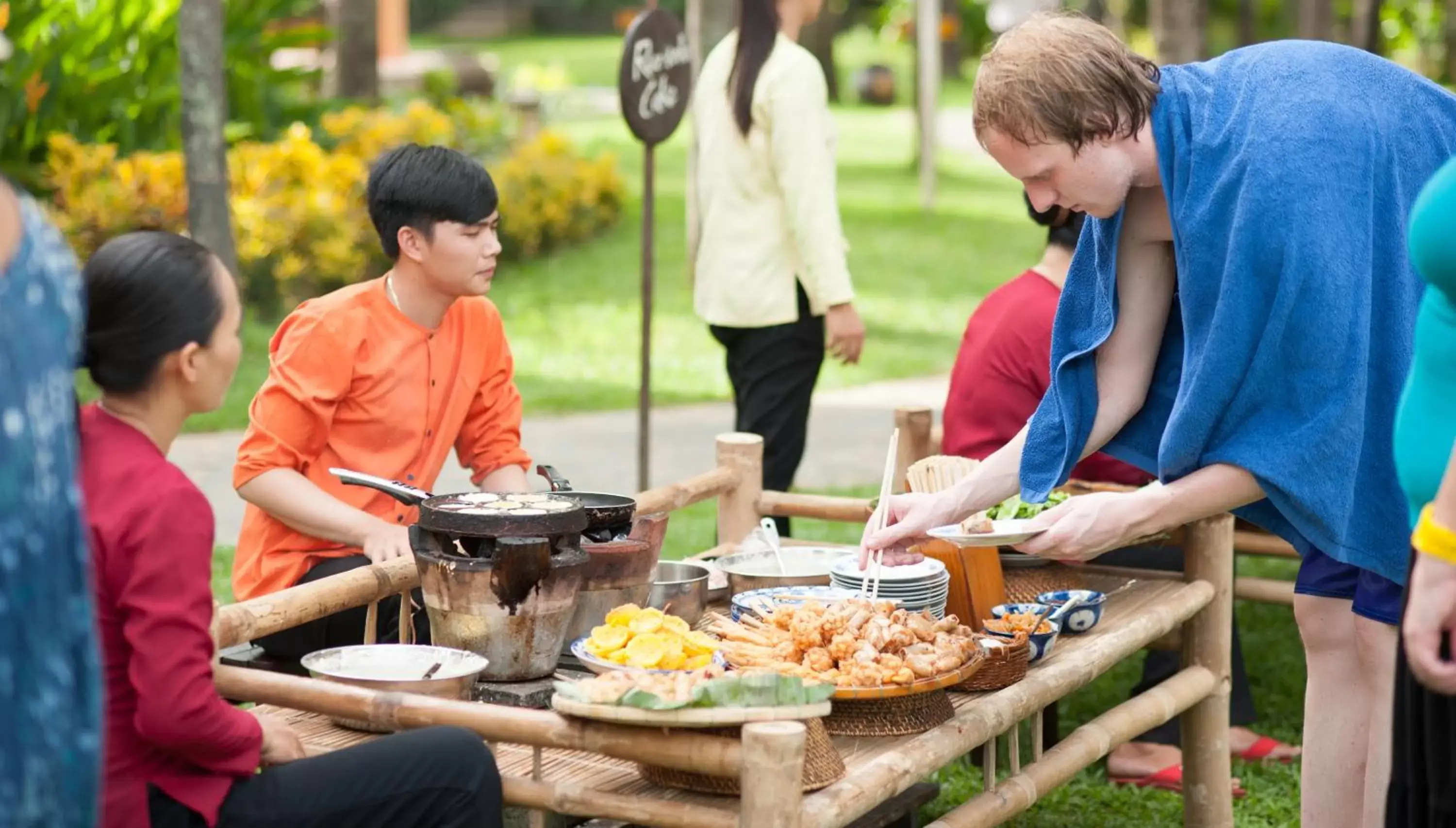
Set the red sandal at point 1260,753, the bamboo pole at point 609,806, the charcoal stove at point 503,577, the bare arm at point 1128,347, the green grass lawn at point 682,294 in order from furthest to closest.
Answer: the green grass lawn at point 682,294 → the red sandal at point 1260,753 → the bare arm at point 1128,347 → the charcoal stove at point 503,577 → the bamboo pole at point 609,806

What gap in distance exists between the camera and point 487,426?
4.00 metres

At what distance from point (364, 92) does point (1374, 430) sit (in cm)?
1274

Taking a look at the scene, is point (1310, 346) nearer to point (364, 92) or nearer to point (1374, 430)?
point (1374, 430)

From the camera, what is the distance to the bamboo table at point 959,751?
2559 millimetres

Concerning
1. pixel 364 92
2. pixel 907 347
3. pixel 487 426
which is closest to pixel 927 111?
pixel 364 92

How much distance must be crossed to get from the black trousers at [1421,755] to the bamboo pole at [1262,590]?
6.98 feet

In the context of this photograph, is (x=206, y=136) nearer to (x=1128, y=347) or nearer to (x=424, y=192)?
(x=424, y=192)

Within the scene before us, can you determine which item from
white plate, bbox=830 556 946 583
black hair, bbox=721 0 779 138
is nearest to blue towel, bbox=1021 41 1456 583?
white plate, bbox=830 556 946 583

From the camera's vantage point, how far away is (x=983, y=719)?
112 inches

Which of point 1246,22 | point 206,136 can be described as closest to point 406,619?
point 206,136

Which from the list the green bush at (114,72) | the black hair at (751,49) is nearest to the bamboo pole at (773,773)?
the black hair at (751,49)

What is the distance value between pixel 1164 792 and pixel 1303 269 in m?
1.94

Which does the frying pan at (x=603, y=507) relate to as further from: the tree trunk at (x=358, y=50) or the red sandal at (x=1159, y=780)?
the tree trunk at (x=358, y=50)

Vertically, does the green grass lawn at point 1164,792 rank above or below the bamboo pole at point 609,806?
below
